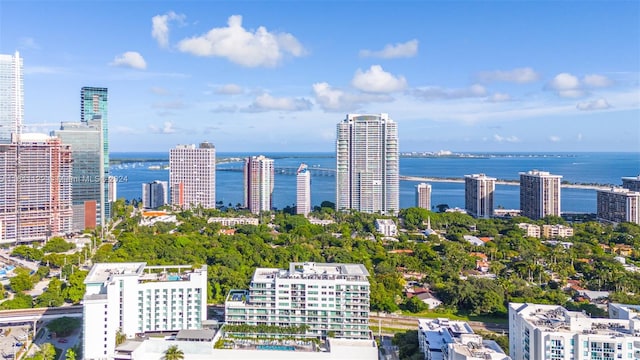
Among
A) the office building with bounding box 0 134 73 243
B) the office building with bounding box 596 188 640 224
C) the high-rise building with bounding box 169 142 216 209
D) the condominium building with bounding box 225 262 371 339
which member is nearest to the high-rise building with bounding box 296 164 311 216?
the high-rise building with bounding box 169 142 216 209

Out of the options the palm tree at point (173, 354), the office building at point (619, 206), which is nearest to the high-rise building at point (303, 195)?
the office building at point (619, 206)

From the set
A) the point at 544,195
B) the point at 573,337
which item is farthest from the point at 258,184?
the point at 573,337

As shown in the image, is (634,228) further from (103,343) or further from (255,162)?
(103,343)

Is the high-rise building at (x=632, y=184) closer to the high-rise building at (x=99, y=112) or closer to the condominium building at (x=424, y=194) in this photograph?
the condominium building at (x=424, y=194)

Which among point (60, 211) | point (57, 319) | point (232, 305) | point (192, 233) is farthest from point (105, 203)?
point (232, 305)

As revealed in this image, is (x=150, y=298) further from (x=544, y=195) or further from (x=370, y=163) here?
(x=544, y=195)

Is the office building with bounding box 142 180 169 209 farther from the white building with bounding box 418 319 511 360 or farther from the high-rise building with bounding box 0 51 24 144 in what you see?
the white building with bounding box 418 319 511 360
